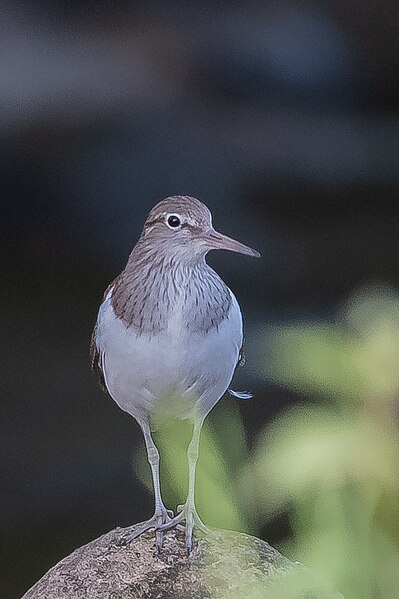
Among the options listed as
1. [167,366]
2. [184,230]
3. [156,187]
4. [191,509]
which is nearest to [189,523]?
[191,509]

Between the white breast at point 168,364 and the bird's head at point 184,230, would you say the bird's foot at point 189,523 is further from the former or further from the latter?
the bird's head at point 184,230

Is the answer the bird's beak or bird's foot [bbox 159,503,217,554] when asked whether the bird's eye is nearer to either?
the bird's beak

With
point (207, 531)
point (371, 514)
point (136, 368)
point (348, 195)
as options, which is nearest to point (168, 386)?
point (136, 368)

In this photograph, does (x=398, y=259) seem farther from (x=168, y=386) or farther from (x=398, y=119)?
(x=168, y=386)

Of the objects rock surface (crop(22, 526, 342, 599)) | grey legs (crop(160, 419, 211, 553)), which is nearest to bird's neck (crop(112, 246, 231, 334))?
grey legs (crop(160, 419, 211, 553))

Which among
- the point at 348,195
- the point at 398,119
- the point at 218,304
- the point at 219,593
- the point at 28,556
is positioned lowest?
the point at 28,556

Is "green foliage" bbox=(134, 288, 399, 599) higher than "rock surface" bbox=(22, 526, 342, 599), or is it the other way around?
"green foliage" bbox=(134, 288, 399, 599)
